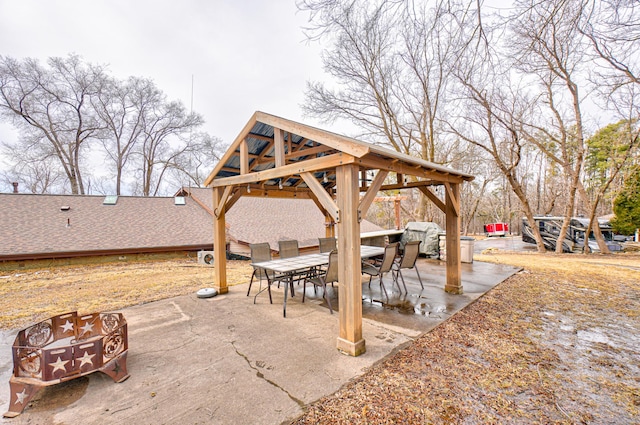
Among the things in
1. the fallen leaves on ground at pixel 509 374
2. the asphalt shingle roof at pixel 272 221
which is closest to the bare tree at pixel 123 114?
the asphalt shingle roof at pixel 272 221

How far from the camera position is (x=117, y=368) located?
2.68 m

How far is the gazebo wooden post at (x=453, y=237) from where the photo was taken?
16.1ft

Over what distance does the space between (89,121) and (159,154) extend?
176 inches

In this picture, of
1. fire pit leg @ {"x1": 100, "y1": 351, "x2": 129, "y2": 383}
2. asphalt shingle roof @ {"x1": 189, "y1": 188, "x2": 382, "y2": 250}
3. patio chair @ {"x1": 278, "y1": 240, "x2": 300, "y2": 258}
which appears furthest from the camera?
asphalt shingle roof @ {"x1": 189, "y1": 188, "x2": 382, "y2": 250}

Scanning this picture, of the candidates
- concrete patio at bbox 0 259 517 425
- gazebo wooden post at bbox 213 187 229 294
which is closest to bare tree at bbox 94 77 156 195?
gazebo wooden post at bbox 213 187 229 294

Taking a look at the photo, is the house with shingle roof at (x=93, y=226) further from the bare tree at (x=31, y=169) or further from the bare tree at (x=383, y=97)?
the bare tree at (x=383, y=97)

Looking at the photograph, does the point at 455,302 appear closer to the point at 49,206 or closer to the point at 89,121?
the point at 49,206

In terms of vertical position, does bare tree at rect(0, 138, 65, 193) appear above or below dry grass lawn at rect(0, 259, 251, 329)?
above

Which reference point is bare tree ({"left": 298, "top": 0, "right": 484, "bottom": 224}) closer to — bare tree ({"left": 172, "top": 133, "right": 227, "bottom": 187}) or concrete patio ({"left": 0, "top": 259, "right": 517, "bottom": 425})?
concrete patio ({"left": 0, "top": 259, "right": 517, "bottom": 425})

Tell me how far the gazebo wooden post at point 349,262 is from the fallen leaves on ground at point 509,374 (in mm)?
416

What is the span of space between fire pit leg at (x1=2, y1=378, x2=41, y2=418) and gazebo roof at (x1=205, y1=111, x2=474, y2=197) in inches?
127

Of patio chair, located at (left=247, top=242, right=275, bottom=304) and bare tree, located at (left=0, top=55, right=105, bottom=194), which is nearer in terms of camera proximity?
patio chair, located at (left=247, top=242, right=275, bottom=304)

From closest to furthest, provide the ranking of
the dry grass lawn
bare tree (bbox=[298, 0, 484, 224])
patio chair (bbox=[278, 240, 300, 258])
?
the dry grass lawn < patio chair (bbox=[278, 240, 300, 258]) < bare tree (bbox=[298, 0, 484, 224])

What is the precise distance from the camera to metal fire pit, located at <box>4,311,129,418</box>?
7.35 feet
